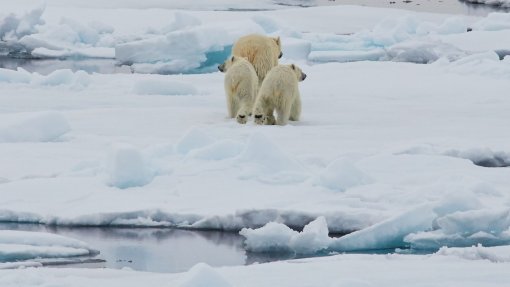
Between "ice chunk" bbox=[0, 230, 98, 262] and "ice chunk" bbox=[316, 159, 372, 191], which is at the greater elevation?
"ice chunk" bbox=[316, 159, 372, 191]

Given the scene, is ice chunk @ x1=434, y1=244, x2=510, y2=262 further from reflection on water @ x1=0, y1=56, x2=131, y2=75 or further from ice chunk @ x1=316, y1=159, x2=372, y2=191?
reflection on water @ x1=0, y1=56, x2=131, y2=75

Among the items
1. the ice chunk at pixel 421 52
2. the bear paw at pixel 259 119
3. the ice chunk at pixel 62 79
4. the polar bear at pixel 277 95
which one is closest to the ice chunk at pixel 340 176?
the polar bear at pixel 277 95

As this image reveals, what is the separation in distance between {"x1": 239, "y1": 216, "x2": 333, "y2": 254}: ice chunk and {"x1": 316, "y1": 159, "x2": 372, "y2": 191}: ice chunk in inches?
35.4

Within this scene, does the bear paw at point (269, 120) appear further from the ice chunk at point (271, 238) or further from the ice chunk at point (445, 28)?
the ice chunk at point (445, 28)

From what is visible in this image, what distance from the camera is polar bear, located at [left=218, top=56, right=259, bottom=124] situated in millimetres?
8641

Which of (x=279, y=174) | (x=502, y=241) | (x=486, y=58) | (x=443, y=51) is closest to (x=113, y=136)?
(x=279, y=174)

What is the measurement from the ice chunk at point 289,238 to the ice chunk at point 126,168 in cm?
126

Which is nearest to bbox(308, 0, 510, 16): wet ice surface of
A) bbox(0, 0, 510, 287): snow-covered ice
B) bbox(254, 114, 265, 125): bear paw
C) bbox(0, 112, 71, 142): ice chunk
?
bbox(0, 0, 510, 287): snow-covered ice

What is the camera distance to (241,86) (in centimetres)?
870

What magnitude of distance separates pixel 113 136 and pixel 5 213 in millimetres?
2431

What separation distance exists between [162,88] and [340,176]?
212 inches

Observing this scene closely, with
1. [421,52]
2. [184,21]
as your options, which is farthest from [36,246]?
[184,21]

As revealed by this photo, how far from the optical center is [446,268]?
4645mm

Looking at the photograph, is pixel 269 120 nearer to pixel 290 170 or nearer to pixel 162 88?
pixel 290 170
